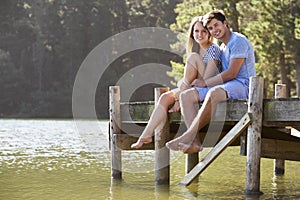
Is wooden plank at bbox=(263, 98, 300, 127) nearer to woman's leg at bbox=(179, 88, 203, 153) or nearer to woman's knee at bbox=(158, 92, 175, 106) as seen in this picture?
woman's leg at bbox=(179, 88, 203, 153)

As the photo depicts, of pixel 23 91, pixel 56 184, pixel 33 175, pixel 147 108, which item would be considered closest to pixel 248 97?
pixel 147 108

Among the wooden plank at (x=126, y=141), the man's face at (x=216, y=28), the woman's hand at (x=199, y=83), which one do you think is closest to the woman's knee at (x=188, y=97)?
the woman's hand at (x=199, y=83)

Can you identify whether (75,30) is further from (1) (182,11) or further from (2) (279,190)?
(2) (279,190)

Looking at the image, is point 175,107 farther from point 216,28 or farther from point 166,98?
point 216,28

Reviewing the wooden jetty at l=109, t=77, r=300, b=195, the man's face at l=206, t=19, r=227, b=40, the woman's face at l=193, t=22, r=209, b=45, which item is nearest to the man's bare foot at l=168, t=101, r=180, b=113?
the wooden jetty at l=109, t=77, r=300, b=195

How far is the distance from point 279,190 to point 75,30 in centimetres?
5217

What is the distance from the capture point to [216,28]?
321 inches

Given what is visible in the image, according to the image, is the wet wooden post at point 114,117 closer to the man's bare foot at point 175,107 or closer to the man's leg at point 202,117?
the man's bare foot at point 175,107

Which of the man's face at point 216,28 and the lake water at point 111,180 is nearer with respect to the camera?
the man's face at point 216,28

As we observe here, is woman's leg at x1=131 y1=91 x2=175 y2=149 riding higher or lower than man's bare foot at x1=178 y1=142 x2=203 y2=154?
higher

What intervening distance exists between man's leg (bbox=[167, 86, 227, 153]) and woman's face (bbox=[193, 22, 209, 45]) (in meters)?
0.76

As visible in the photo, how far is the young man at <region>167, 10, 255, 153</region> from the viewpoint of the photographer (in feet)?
25.5

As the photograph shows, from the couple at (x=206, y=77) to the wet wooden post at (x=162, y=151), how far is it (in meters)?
0.36

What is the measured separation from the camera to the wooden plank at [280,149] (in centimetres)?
888
